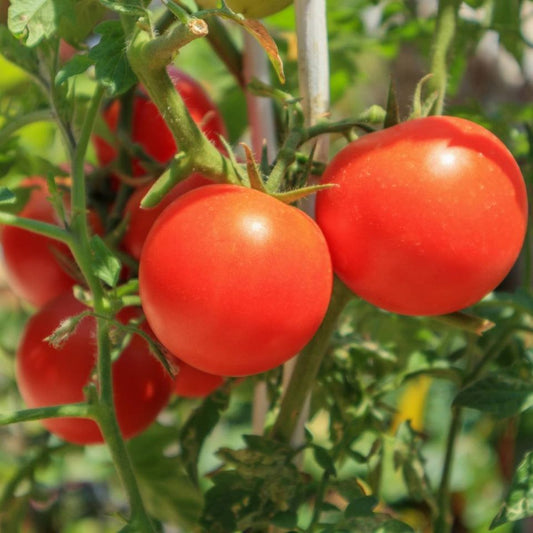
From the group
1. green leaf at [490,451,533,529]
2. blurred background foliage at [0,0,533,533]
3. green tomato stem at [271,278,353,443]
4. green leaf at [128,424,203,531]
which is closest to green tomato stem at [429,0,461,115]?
blurred background foliage at [0,0,533,533]

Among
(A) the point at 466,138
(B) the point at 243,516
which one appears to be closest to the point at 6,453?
(B) the point at 243,516

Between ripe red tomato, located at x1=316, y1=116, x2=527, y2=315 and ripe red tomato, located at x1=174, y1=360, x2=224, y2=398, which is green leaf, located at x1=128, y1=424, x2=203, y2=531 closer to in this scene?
ripe red tomato, located at x1=174, y1=360, x2=224, y2=398

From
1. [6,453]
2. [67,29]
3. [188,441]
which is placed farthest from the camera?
[6,453]

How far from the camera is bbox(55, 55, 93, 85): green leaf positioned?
599 millimetres

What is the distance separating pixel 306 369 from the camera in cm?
A: 72

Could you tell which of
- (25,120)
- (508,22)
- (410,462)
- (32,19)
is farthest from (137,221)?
(508,22)

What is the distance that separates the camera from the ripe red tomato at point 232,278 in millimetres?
551

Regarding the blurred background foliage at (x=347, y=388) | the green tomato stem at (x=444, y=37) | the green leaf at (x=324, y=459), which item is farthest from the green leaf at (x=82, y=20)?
the green leaf at (x=324, y=459)

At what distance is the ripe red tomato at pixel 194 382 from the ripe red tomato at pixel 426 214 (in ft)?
0.82

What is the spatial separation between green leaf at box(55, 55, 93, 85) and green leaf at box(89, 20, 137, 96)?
22mm

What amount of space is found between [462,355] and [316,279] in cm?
43

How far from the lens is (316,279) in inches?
22.5

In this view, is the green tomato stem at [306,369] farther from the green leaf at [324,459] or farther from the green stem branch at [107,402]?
the green stem branch at [107,402]

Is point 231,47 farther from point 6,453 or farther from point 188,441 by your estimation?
point 6,453
